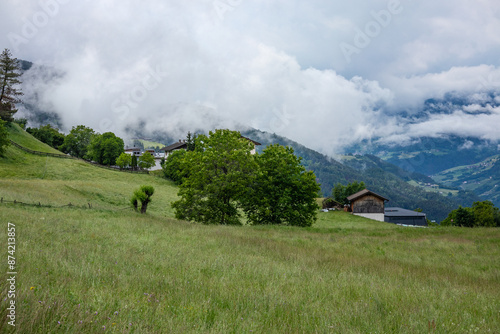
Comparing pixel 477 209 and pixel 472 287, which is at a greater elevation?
pixel 477 209

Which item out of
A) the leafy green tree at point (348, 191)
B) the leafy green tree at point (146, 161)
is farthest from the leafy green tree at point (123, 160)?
the leafy green tree at point (348, 191)

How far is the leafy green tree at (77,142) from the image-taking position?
115688mm

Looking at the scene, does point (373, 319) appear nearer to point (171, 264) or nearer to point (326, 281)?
point (326, 281)

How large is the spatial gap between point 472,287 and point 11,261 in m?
12.0

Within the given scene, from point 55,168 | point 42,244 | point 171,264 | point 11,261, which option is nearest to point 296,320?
point 171,264

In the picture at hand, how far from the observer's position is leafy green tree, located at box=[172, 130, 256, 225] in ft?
105

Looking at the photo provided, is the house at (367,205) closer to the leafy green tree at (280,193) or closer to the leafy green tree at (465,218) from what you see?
the leafy green tree at (465,218)

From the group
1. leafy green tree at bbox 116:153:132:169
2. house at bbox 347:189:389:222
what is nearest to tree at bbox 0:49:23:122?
leafy green tree at bbox 116:153:132:169

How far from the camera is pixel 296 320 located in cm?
490

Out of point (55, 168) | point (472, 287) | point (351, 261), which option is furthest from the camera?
point (55, 168)

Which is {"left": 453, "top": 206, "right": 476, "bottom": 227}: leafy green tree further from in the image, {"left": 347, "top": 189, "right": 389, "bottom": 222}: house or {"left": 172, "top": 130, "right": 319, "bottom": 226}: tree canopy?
{"left": 172, "top": 130, "right": 319, "bottom": 226}: tree canopy

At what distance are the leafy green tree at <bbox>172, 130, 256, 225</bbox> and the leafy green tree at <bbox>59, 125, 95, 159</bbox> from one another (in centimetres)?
9860

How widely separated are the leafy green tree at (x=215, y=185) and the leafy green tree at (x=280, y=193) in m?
1.92

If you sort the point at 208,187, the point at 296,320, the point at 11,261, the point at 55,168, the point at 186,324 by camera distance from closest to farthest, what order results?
the point at 186,324 < the point at 296,320 < the point at 11,261 < the point at 208,187 < the point at 55,168
